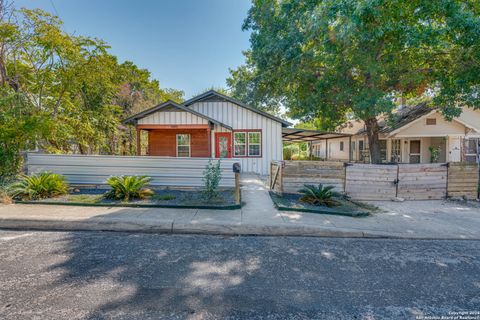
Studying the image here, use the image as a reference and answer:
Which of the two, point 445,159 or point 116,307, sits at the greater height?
point 445,159

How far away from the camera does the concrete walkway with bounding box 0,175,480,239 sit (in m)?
4.77

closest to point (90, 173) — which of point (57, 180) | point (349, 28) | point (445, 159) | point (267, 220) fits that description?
point (57, 180)

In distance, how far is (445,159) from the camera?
15688 millimetres

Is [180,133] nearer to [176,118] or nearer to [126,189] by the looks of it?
[176,118]

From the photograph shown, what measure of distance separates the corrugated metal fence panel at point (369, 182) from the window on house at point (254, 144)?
5968 millimetres

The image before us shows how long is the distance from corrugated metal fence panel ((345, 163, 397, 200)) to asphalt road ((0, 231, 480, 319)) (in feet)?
11.8

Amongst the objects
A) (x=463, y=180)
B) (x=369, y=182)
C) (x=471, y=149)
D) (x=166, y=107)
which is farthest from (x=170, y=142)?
(x=471, y=149)

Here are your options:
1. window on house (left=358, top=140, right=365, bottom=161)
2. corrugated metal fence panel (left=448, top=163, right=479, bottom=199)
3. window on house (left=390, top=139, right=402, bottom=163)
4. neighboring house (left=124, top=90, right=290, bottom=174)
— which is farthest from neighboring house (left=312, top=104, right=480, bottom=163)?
corrugated metal fence panel (left=448, top=163, right=479, bottom=199)

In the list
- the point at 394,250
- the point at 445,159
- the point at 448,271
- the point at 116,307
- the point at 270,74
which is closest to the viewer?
the point at 116,307

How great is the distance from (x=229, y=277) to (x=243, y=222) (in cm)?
201

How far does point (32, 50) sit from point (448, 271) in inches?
560

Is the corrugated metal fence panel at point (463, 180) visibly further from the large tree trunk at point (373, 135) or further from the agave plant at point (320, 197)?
the large tree trunk at point (373, 135)

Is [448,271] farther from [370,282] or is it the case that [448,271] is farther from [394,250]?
[370,282]

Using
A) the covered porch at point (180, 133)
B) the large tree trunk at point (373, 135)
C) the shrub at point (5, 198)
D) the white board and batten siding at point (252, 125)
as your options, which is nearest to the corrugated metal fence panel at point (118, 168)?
the shrub at point (5, 198)
